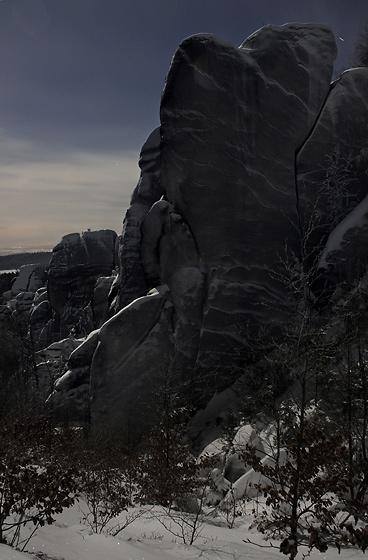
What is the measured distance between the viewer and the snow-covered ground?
14.0ft

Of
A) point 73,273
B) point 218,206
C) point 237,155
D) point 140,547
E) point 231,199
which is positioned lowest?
point 140,547

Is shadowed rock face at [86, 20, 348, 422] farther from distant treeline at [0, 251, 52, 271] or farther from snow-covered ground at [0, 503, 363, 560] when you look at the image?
distant treeline at [0, 251, 52, 271]

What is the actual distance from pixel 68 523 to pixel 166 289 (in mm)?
13097

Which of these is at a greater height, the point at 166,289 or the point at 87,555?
the point at 166,289

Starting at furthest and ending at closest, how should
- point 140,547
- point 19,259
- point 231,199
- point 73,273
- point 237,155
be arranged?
point 19,259 < point 73,273 < point 237,155 < point 231,199 < point 140,547

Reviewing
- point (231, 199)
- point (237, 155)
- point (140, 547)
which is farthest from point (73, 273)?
point (140, 547)

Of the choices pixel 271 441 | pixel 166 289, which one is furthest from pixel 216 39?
pixel 271 441

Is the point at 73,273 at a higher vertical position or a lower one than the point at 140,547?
higher

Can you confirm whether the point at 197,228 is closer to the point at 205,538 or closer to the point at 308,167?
the point at 308,167

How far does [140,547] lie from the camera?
15.6 feet

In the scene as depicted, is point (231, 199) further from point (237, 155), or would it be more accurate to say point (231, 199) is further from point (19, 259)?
point (19, 259)

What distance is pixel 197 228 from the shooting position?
18.9m

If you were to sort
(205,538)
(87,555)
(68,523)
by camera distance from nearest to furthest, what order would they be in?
(87,555), (205,538), (68,523)

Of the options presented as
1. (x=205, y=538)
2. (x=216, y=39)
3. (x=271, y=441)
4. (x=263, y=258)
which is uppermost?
(x=216, y=39)
